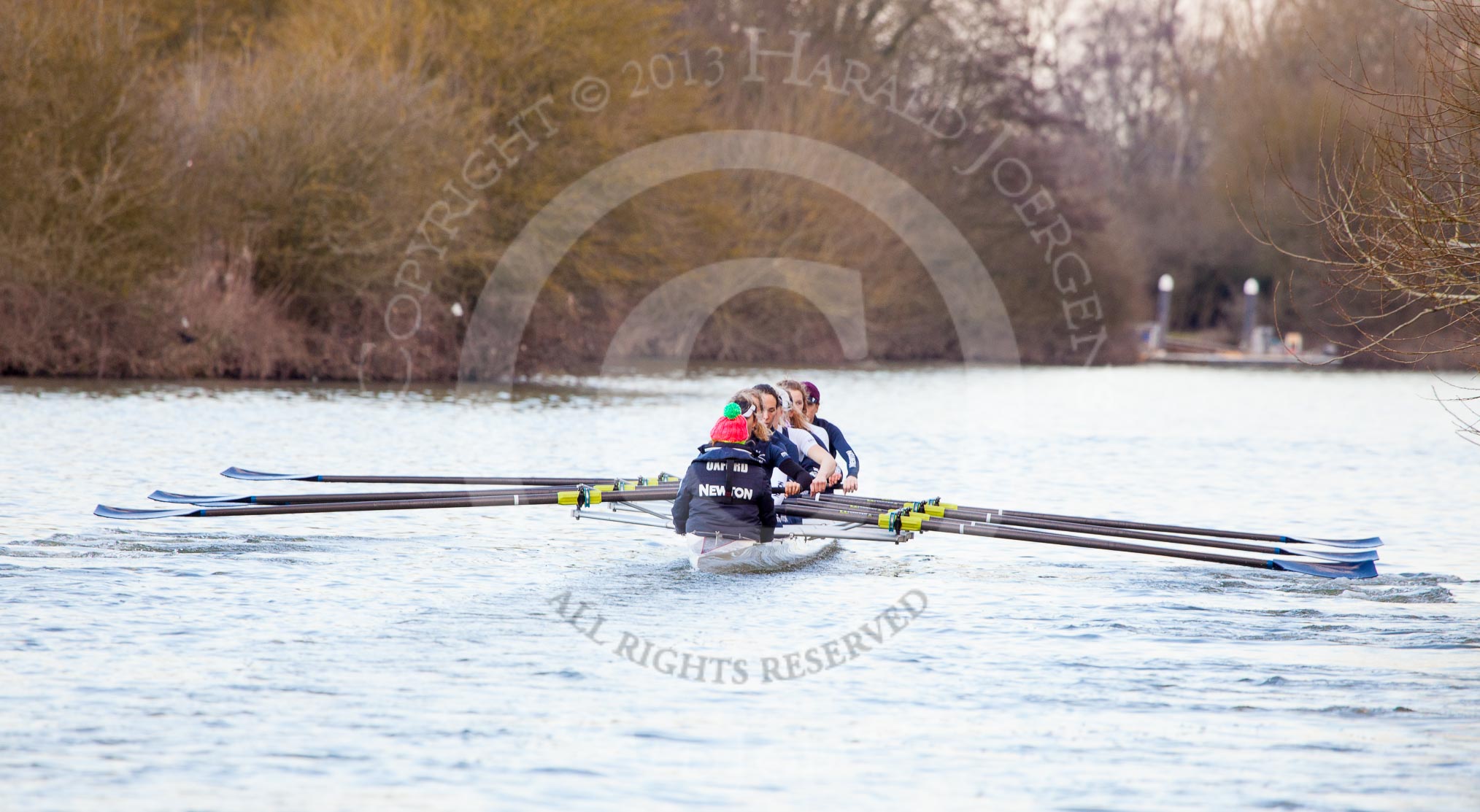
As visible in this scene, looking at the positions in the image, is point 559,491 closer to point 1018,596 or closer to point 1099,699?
point 1018,596

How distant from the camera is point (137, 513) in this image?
488 inches

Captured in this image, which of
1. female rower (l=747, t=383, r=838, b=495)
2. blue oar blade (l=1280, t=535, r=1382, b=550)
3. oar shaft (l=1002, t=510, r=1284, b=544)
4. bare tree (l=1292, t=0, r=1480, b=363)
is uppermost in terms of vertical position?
bare tree (l=1292, t=0, r=1480, b=363)

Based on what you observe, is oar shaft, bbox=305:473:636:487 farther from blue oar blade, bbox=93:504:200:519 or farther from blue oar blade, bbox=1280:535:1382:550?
blue oar blade, bbox=1280:535:1382:550

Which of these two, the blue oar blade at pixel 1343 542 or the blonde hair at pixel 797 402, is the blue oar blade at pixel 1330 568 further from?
the blonde hair at pixel 797 402

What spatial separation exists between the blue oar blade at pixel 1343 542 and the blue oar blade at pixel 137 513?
8.41 m

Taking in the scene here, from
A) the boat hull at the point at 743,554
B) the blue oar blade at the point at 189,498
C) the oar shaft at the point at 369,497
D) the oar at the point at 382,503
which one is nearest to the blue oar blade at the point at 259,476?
the blue oar blade at the point at 189,498

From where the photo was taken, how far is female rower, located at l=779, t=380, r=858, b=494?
1330 centimetres

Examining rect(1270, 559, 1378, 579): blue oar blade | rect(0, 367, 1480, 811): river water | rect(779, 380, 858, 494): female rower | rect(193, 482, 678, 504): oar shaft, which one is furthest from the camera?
rect(779, 380, 858, 494): female rower

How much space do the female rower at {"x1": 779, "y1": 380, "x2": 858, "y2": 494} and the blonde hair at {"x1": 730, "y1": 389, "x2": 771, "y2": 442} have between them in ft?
4.50

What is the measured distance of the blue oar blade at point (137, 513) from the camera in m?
12.2

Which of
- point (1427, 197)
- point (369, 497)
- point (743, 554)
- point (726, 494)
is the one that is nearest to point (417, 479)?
point (369, 497)

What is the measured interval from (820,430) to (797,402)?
0.48 m

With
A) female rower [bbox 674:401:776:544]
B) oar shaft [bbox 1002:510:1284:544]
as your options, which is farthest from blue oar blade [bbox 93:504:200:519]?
oar shaft [bbox 1002:510:1284:544]

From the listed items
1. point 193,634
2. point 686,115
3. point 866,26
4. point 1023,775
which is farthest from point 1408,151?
point 866,26
